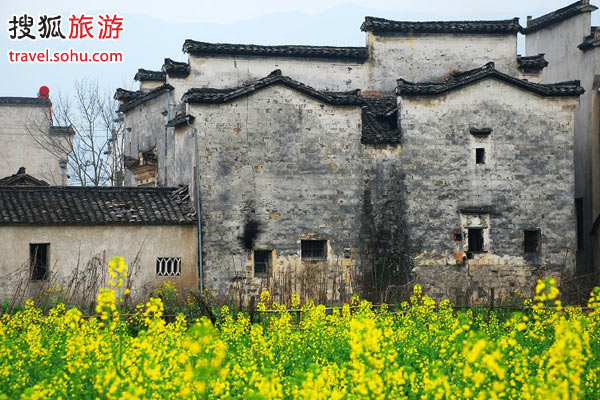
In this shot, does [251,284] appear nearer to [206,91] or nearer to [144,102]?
[206,91]

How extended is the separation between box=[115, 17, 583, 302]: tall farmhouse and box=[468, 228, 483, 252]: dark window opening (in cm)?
2

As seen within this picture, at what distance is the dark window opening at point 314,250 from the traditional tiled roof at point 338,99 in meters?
2.68

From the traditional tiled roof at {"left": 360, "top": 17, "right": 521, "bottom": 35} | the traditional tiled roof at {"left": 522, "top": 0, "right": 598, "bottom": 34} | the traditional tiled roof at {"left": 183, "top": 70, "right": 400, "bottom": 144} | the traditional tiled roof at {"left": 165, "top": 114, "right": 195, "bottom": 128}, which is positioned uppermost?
the traditional tiled roof at {"left": 522, "top": 0, "right": 598, "bottom": 34}

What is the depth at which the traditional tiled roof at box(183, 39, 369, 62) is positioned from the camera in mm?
23578

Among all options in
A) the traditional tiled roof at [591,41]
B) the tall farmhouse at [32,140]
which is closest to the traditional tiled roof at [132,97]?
the tall farmhouse at [32,140]

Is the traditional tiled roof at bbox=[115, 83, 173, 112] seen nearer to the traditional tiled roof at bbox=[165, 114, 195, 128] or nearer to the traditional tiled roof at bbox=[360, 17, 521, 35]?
the traditional tiled roof at bbox=[165, 114, 195, 128]

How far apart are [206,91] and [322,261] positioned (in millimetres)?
4792

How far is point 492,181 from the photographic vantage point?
21.5 m

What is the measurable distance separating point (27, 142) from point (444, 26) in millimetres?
19596

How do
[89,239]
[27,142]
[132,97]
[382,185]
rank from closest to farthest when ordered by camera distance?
[89,239], [382,185], [132,97], [27,142]

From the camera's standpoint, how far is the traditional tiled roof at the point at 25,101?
36.1 metres

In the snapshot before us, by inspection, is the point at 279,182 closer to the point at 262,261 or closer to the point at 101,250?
the point at 262,261

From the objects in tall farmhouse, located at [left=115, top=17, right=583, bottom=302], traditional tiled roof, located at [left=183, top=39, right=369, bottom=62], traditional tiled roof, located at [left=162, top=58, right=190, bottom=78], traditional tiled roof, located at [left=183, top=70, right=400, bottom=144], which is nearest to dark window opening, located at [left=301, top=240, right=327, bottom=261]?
tall farmhouse, located at [left=115, top=17, right=583, bottom=302]

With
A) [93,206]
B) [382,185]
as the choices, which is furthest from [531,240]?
[93,206]
